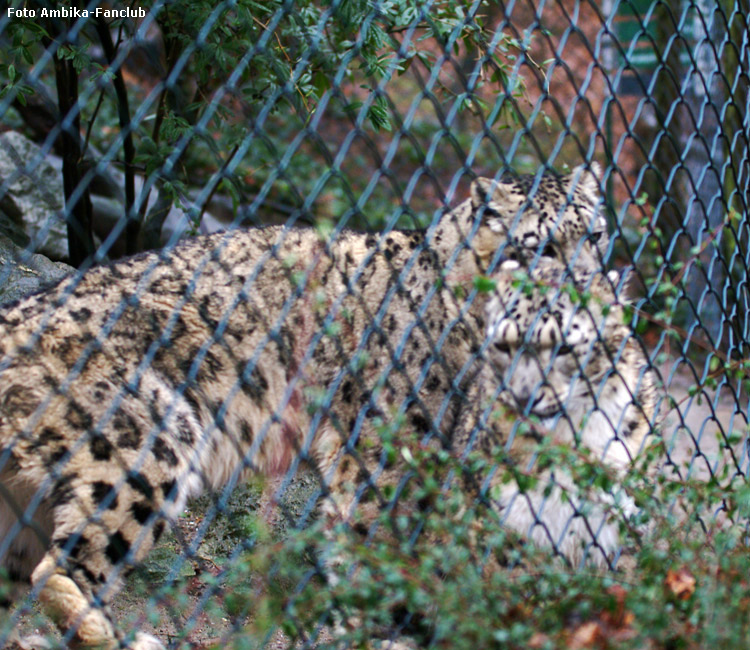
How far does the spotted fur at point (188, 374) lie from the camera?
2.63m

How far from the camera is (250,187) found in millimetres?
8422

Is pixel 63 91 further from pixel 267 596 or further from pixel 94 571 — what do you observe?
pixel 267 596

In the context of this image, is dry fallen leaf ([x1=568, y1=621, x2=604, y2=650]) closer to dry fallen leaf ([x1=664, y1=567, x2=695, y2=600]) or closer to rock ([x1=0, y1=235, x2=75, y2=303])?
dry fallen leaf ([x1=664, y1=567, x2=695, y2=600])

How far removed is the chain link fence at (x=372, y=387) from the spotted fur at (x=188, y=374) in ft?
0.04

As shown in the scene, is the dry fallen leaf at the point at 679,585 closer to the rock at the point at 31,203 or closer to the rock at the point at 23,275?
the rock at the point at 23,275

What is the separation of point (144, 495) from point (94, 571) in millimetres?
266

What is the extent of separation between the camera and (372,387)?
3.33 metres

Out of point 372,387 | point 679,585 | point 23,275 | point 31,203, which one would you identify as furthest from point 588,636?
point 31,203

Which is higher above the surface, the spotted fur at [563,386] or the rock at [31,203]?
the rock at [31,203]

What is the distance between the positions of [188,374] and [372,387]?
113 cm

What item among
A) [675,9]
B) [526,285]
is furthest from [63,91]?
[675,9]

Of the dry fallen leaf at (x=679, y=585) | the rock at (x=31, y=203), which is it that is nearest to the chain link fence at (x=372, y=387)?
the dry fallen leaf at (x=679, y=585)

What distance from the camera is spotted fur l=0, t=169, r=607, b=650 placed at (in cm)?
263

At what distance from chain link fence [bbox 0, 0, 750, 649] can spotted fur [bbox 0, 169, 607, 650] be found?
0.04ft
